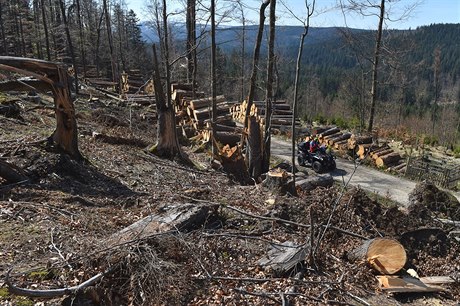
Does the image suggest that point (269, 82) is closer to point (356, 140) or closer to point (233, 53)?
point (356, 140)

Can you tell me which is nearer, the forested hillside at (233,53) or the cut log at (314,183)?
the cut log at (314,183)

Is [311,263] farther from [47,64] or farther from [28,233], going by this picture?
[47,64]

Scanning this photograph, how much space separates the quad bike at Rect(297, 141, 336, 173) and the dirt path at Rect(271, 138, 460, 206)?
0.45 meters

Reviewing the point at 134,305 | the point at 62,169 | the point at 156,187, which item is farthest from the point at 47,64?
the point at 134,305

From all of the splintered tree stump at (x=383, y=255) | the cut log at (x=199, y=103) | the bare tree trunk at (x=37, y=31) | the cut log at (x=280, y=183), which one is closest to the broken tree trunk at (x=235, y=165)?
the cut log at (x=280, y=183)

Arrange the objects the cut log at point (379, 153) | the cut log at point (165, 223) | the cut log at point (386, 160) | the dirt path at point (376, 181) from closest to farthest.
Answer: the cut log at point (165, 223) → the dirt path at point (376, 181) → the cut log at point (386, 160) → the cut log at point (379, 153)

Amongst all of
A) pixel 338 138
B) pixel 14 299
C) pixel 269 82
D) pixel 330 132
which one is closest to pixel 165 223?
pixel 14 299

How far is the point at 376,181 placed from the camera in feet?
51.5

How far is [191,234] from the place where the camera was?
A: 529 centimetres

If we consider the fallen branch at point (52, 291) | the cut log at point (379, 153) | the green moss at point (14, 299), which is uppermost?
the fallen branch at point (52, 291)

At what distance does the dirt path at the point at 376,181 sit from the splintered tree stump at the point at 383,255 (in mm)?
8029

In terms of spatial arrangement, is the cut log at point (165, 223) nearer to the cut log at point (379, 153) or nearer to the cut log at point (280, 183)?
the cut log at point (280, 183)

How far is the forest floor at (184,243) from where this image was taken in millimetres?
4293

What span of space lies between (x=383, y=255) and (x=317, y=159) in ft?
36.1
